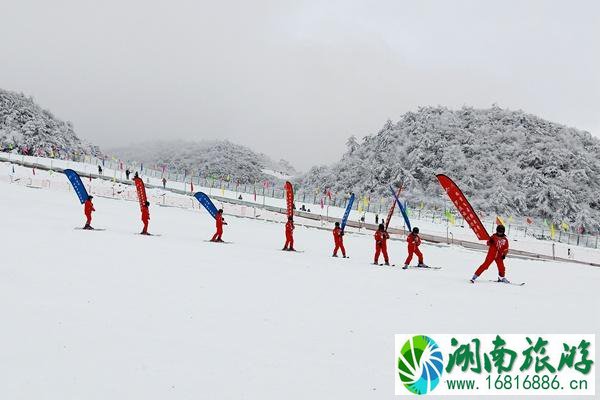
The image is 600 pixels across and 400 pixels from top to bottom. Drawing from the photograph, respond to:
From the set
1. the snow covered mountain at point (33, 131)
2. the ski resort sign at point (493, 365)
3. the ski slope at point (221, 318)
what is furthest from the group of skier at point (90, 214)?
the snow covered mountain at point (33, 131)

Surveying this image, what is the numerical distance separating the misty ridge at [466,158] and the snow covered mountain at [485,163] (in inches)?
6.3

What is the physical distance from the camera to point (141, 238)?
1655 cm

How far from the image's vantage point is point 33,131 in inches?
3465

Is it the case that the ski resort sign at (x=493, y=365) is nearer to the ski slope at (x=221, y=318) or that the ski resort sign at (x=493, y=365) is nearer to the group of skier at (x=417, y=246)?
the ski slope at (x=221, y=318)

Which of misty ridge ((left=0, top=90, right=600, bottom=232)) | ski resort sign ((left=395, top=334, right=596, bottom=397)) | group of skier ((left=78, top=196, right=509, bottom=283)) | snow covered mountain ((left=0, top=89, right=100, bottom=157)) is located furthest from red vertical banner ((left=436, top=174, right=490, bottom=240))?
snow covered mountain ((left=0, top=89, right=100, bottom=157))

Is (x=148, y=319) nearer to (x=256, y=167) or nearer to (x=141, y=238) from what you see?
(x=141, y=238)

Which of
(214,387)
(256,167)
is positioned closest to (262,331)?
(214,387)

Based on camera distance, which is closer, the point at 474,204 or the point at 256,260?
the point at 256,260

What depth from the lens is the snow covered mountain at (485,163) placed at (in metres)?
67.1

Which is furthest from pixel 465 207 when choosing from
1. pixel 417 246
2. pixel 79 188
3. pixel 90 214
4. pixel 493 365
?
pixel 79 188

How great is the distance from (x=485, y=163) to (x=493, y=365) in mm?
78699

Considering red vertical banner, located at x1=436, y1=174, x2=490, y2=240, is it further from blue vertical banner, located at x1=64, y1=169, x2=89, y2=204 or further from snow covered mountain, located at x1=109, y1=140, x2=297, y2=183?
snow covered mountain, located at x1=109, y1=140, x2=297, y2=183

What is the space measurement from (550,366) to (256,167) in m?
139

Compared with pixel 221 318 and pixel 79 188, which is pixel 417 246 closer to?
pixel 221 318
